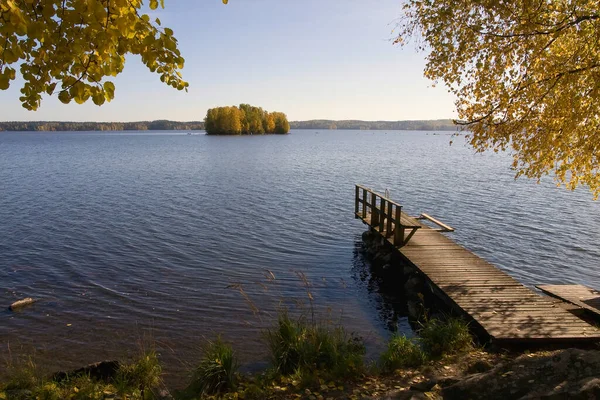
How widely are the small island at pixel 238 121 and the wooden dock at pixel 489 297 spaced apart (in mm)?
135407

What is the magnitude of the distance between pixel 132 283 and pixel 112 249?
408 cm

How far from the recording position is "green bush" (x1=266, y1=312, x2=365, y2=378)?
21.8 ft

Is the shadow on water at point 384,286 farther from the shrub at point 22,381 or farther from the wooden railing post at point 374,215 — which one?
the shrub at point 22,381

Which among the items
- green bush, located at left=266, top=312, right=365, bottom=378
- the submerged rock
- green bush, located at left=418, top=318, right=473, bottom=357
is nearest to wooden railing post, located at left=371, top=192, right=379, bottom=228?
green bush, located at left=418, top=318, right=473, bottom=357

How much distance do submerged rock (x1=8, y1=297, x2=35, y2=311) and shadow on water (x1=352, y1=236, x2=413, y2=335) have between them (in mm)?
8999

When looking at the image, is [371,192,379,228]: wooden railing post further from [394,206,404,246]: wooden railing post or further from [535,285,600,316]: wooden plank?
[535,285,600,316]: wooden plank

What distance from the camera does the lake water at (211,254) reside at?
33.3 feet

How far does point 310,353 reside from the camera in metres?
7.02

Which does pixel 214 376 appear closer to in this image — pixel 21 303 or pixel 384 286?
pixel 21 303

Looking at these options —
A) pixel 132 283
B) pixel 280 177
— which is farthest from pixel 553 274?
pixel 280 177

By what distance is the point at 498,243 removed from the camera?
1767 cm

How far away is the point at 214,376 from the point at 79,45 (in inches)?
189

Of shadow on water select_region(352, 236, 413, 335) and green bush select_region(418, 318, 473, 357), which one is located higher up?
green bush select_region(418, 318, 473, 357)

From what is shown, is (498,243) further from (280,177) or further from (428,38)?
(280,177)
